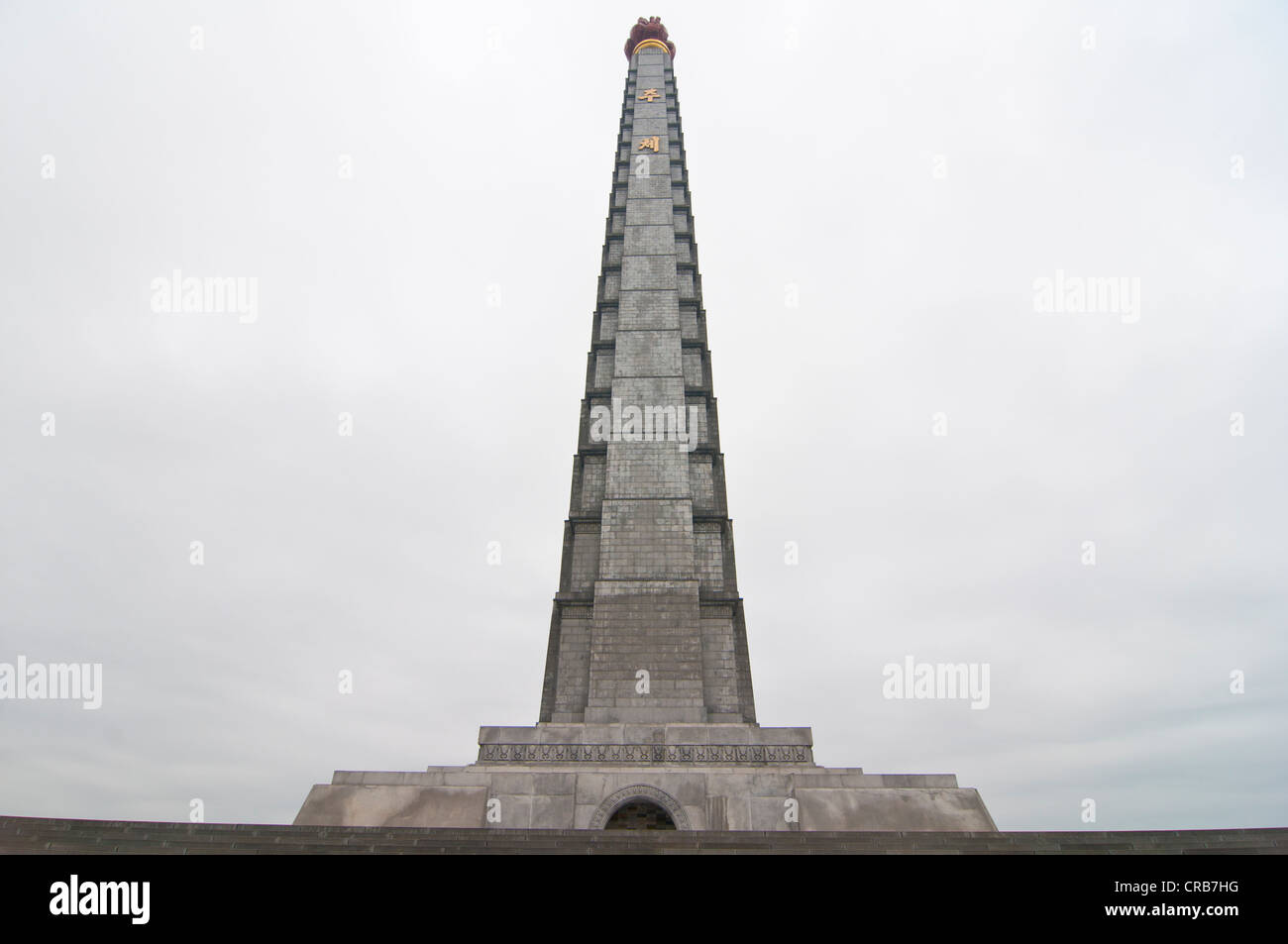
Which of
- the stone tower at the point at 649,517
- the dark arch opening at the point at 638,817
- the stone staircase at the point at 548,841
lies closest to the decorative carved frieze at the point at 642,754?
the dark arch opening at the point at 638,817

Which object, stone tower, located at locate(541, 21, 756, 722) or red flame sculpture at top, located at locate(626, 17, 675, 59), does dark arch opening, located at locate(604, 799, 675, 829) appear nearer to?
stone tower, located at locate(541, 21, 756, 722)

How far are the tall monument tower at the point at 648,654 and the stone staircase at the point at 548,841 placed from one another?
3.53 meters

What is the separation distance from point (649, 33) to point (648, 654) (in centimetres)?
3255

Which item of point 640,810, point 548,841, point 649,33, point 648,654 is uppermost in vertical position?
point 649,33

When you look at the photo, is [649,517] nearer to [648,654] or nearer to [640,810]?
[648,654]

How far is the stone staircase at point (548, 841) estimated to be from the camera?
9258mm

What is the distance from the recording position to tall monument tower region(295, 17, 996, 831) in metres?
14.1

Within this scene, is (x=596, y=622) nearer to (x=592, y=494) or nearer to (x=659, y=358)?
(x=592, y=494)

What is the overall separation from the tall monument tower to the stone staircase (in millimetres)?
3531

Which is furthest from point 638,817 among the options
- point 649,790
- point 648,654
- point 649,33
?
point 649,33

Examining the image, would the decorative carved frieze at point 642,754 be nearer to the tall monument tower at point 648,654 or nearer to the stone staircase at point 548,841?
the tall monument tower at point 648,654

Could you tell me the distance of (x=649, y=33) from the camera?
37312mm
